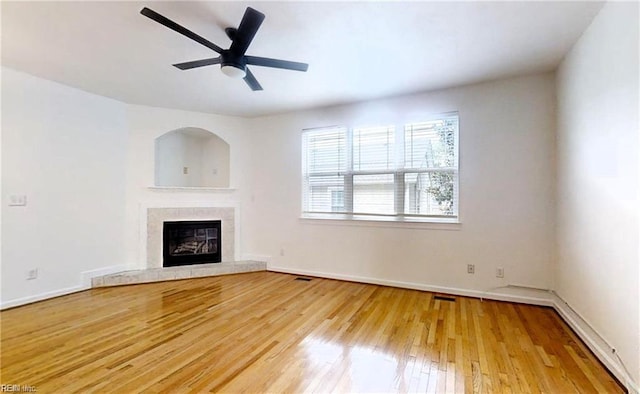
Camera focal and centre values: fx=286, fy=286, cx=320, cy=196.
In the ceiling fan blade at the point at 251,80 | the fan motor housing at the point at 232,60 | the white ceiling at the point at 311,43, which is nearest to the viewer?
the white ceiling at the point at 311,43

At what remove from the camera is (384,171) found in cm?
395

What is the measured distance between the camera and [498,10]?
205 centimetres

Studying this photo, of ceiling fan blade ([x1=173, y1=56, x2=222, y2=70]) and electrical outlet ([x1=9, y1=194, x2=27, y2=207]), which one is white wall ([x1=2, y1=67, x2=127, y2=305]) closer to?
electrical outlet ([x1=9, y1=194, x2=27, y2=207])

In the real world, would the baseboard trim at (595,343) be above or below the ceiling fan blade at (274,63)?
below

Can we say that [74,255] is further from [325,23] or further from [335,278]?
[325,23]

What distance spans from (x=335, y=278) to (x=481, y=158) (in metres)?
2.49

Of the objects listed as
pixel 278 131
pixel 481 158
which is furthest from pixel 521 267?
pixel 278 131

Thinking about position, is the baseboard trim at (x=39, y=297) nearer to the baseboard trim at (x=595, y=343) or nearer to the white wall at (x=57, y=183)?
the white wall at (x=57, y=183)

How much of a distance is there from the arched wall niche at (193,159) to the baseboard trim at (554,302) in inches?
79.8

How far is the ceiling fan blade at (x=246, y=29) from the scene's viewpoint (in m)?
1.77

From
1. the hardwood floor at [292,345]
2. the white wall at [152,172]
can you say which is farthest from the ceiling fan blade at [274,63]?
the white wall at [152,172]

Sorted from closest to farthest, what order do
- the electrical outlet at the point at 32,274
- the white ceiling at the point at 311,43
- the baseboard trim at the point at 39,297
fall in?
the white ceiling at the point at 311,43 < the baseboard trim at the point at 39,297 < the electrical outlet at the point at 32,274

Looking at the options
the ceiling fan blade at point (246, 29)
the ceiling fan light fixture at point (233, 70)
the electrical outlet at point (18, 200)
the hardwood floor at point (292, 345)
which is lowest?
the hardwood floor at point (292, 345)

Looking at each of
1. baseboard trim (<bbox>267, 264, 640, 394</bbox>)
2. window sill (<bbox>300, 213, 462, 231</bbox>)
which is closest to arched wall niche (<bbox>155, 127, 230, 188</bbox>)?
window sill (<bbox>300, 213, 462, 231</bbox>)
